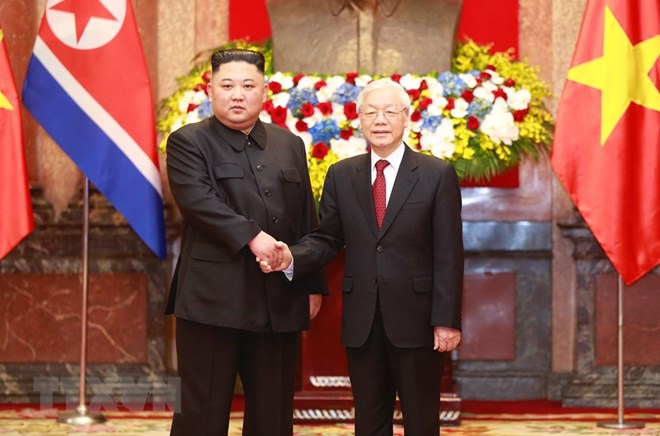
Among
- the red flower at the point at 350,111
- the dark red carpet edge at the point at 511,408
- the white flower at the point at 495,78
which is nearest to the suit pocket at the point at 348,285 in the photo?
the red flower at the point at 350,111

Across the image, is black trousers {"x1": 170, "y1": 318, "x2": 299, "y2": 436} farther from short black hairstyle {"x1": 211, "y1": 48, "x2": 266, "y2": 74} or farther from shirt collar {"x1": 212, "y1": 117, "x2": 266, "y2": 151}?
short black hairstyle {"x1": 211, "y1": 48, "x2": 266, "y2": 74}

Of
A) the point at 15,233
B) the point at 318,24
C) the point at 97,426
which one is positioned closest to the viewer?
the point at 15,233

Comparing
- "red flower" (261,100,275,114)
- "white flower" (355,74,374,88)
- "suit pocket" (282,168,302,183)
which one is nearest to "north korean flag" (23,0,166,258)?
"red flower" (261,100,275,114)

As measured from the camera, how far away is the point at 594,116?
16.3 feet

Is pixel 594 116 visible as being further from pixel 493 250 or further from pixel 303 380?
pixel 303 380

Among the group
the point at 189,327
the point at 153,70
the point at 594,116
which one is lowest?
the point at 189,327

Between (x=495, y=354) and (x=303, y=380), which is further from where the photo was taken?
(x=495, y=354)

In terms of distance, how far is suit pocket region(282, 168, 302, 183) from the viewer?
3.54m

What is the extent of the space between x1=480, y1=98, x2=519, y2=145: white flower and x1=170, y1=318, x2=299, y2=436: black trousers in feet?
6.37

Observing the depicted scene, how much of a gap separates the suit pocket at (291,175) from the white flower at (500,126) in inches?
67.5

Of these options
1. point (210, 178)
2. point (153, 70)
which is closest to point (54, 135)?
point (153, 70)

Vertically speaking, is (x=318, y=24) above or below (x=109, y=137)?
above

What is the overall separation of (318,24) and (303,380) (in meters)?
1.94

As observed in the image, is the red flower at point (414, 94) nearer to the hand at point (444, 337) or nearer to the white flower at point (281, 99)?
the white flower at point (281, 99)
